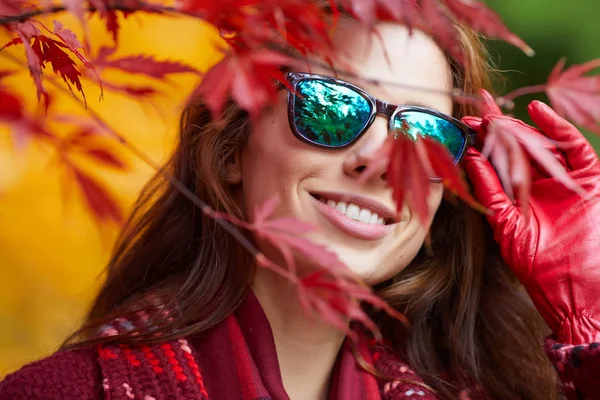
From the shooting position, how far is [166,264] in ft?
5.92

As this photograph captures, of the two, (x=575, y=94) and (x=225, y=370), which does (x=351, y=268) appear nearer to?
(x=225, y=370)

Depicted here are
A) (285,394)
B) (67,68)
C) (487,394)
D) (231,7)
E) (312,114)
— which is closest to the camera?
(231,7)

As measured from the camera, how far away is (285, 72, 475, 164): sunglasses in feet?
4.69

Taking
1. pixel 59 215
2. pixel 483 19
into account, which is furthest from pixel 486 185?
pixel 59 215

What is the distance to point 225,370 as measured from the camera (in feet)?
5.30

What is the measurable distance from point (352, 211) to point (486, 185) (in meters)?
0.34

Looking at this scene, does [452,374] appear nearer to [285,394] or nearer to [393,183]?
[285,394]

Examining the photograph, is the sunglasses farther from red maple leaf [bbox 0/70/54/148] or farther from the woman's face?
red maple leaf [bbox 0/70/54/148]

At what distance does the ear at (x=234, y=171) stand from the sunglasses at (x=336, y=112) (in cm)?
24

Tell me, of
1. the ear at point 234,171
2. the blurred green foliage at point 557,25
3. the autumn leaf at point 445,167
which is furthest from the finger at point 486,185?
the blurred green foliage at point 557,25

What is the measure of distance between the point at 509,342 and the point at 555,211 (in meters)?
0.45

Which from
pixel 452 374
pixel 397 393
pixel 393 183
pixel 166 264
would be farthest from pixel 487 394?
pixel 393 183

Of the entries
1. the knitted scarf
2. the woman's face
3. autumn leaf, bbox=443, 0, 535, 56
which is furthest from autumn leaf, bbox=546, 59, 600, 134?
the knitted scarf

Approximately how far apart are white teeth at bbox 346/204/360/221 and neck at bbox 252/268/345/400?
232 millimetres
